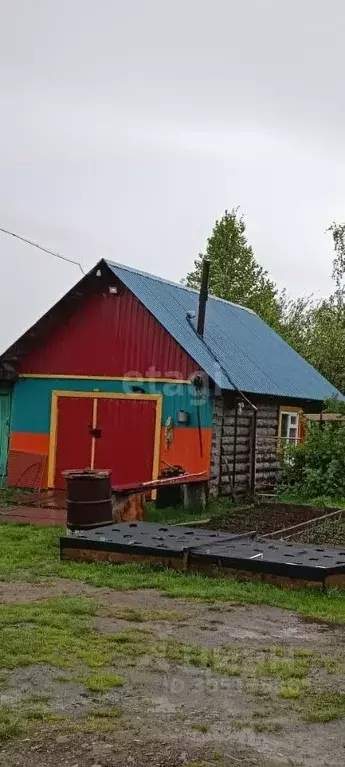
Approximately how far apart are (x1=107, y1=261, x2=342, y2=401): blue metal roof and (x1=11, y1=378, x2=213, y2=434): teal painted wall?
0.77 m

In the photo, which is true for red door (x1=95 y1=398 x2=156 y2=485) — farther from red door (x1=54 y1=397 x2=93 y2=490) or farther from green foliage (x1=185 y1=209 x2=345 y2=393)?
green foliage (x1=185 y1=209 x2=345 y2=393)

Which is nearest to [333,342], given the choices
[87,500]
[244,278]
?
[244,278]

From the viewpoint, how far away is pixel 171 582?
892 centimetres

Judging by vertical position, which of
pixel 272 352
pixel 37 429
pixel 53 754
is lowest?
pixel 53 754

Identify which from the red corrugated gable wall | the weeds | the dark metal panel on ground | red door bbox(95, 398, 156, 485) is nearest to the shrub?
red door bbox(95, 398, 156, 485)

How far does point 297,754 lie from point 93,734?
42.8 inches

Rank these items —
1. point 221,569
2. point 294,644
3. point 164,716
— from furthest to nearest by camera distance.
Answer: point 221,569
point 294,644
point 164,716

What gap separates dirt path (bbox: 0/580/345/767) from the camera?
4.44 m

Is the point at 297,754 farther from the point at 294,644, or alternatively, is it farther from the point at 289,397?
the point at 289,397

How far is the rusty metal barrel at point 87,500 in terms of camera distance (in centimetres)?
1186

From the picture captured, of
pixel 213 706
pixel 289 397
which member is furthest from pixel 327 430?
pixel 213 706

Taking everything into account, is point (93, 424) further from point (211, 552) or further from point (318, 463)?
point (211, 552)

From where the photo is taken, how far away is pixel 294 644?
6.79 metres

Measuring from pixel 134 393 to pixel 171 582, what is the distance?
8.79 m
